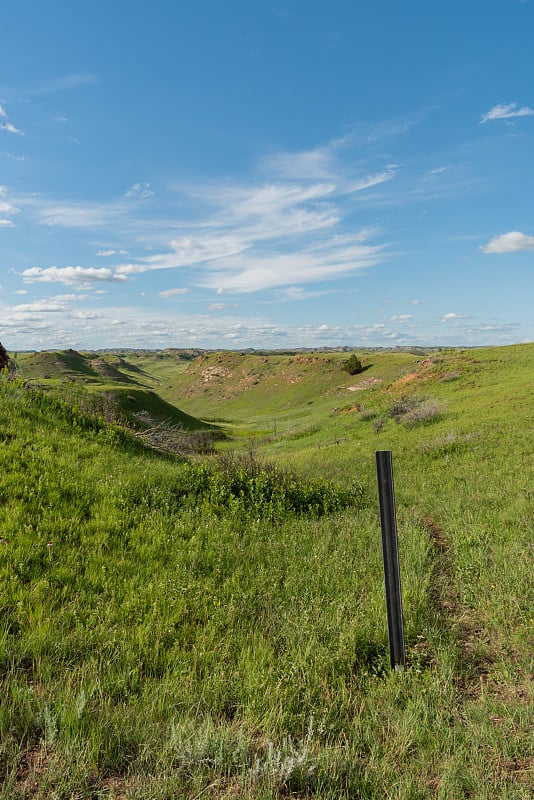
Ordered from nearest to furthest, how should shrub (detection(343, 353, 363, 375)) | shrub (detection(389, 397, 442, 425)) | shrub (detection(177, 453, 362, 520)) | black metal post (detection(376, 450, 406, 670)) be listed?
black metal post (detection(376, 450, 406, 670)) → shrub (detection(177, 453, 362, 520)) → shrub (detection(389, 397, 442, 425)) → shrub (detection(343, 353, 363, 375))

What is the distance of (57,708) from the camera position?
2.89 metres

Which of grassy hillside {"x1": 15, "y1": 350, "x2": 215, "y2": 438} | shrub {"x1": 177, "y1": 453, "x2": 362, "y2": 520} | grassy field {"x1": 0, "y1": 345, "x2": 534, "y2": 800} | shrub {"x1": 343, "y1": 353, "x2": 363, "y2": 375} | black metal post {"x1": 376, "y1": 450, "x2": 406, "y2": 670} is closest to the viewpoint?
grassy field {"x1": 0, "y1": 345, "x2": 534, "y2": 800}

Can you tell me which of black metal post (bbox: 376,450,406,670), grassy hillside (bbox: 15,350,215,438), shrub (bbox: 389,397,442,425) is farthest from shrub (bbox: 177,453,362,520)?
shrub (bbox: 389,397,442,425)

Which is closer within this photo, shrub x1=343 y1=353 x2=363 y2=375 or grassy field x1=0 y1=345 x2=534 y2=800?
grassy field x1=0 y1=345 x2=534 y2=800

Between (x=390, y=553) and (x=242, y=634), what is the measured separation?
5.65ft

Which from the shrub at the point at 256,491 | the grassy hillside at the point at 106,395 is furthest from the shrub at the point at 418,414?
the shrub at the point at 256,491

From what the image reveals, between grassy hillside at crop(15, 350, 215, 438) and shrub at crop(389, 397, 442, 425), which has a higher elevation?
grassy hillside at crop(15, 350, 215, 438)

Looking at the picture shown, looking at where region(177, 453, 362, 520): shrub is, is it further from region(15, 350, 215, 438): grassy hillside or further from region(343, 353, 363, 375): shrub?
region(343, 353, 363, 375): shrub

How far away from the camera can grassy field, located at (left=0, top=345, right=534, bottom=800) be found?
2631mm

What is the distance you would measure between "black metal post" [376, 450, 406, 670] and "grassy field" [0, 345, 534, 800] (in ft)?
0.77

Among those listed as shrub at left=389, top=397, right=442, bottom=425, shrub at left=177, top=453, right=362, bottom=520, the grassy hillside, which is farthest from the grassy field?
shrub at left=389, top=397, right=442, bottom=425

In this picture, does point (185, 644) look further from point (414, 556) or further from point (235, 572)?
point (414, 556)

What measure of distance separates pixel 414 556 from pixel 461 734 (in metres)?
3.13

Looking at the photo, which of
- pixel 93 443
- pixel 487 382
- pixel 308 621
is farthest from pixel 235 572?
pixel 487 382
